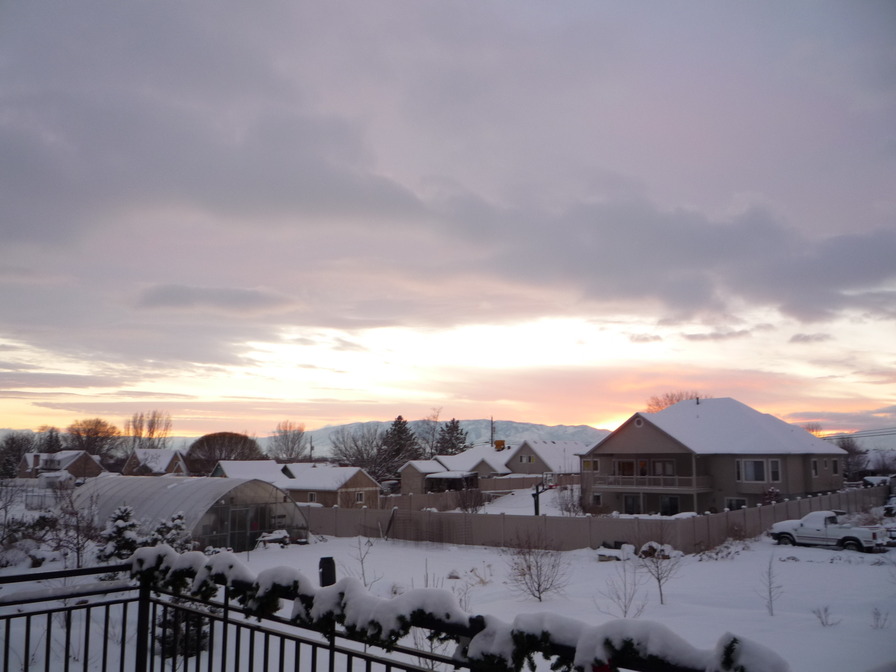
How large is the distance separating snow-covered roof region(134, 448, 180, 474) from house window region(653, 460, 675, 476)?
68.0 m

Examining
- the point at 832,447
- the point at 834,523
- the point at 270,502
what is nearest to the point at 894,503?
the point at 832,447

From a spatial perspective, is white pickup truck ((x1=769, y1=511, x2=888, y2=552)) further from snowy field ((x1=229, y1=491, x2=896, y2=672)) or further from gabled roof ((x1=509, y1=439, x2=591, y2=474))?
gabled roof ((x1=509, y1=439, x2=591, y2=474))

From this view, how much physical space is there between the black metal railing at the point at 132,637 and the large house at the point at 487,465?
53.3 metres

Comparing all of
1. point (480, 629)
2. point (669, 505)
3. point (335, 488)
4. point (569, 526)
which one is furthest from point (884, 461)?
point (480, 629)

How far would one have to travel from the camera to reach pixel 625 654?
248cm

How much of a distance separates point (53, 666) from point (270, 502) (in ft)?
72.7

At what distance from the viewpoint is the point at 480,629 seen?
2949 mm

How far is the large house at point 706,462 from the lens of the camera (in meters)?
38.8

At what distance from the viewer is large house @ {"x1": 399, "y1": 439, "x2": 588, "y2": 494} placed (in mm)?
67625

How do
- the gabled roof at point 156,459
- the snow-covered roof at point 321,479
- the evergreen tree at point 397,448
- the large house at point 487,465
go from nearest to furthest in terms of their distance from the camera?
the snow-covered roof at point 321,479
the large house at point 487,465
the evergreen tree at point 397,448
the gabled roof at point 156,459

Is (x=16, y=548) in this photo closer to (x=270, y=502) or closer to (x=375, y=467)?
(x=270, y=502)

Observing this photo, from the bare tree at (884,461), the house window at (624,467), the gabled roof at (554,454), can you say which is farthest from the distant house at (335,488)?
the bare tree at (884,461)

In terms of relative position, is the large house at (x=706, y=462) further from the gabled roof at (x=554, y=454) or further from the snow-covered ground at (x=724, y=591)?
the gabled roof at (x=554, y=454)

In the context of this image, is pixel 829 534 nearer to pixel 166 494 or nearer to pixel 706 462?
pixel 706 462
